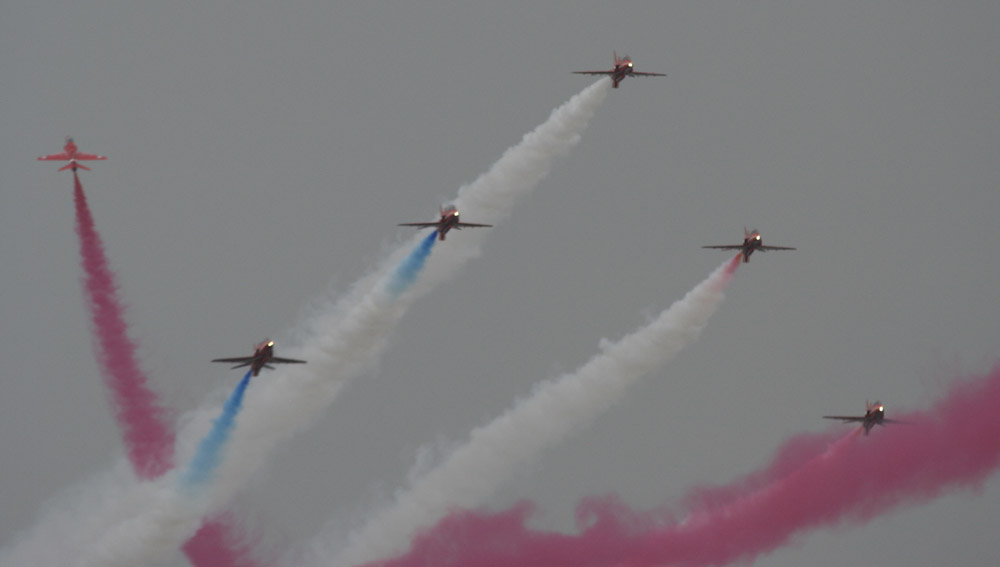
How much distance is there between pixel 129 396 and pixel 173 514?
7.29m

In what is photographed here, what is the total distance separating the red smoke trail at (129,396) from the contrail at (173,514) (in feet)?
5.07

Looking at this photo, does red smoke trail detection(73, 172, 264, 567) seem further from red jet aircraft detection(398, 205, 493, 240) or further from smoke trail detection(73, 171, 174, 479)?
red jet aircraft detection(398, 205, 493, 240)

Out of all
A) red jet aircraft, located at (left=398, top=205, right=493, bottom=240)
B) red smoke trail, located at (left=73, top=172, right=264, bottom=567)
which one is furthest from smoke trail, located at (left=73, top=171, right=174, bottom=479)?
red jet aircraft, located at (left=398, top=205, right=493, bottom=240)

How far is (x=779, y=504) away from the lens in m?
92.3

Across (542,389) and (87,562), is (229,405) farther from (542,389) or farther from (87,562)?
(542,389)

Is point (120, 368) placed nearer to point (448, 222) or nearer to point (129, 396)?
point (129, 396)

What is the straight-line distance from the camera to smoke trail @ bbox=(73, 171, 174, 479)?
8725 cm

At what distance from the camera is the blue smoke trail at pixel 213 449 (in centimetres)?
8500

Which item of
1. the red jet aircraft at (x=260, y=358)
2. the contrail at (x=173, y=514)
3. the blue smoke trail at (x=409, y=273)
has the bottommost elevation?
the contrail at (x=173, y=514)

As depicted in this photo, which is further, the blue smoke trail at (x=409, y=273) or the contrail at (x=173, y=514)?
the blue smoke trail at (x=409, y=273)

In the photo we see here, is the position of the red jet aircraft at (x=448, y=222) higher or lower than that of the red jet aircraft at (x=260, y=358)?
higher

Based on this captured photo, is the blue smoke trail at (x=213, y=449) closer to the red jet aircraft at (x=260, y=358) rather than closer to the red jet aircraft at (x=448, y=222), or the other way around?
the red jet aircraft at (x=260, y=358)

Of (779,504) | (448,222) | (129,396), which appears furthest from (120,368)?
(779,504)

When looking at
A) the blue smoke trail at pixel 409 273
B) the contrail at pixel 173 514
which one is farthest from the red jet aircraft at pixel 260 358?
the blue smoke trail at pixel 409 273
